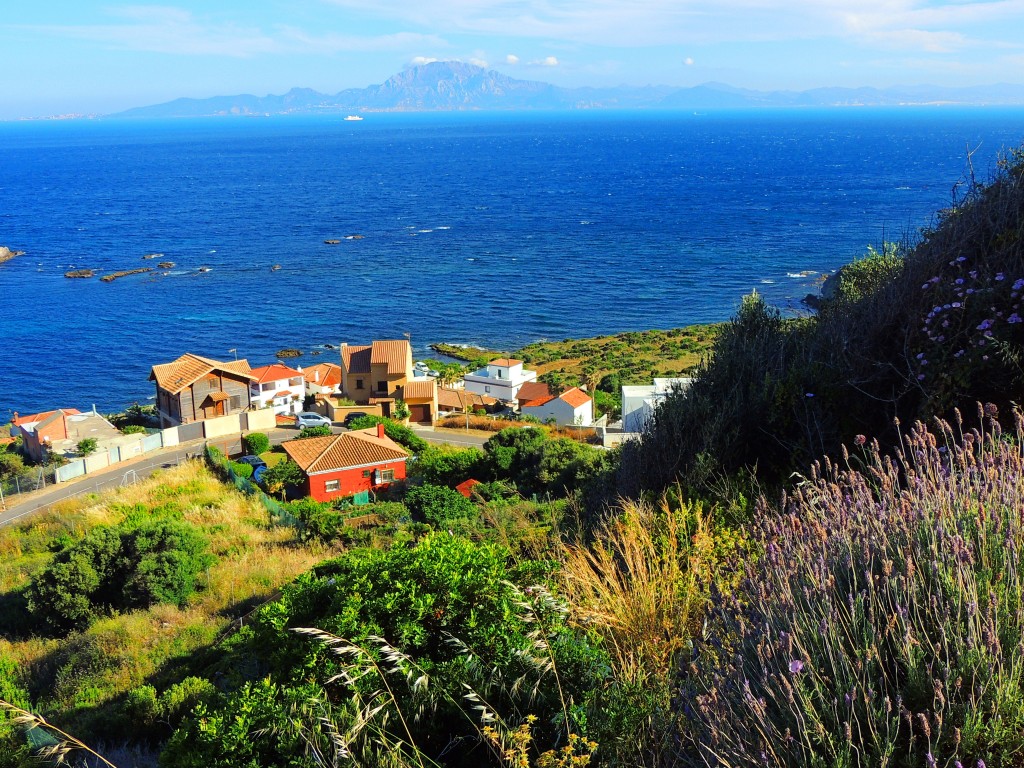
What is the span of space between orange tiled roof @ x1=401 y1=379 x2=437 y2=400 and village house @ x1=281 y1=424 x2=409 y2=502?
33.3ft

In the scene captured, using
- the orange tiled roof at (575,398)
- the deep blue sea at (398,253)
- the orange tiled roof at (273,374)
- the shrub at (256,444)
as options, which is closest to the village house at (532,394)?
the orange tiled roof at (575,398)

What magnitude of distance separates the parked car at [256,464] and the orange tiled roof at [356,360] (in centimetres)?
1112

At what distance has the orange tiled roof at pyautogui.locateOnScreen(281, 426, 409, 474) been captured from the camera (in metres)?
23.2

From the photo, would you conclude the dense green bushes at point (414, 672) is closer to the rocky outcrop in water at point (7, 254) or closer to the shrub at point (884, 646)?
the shrub at point (884, 646)

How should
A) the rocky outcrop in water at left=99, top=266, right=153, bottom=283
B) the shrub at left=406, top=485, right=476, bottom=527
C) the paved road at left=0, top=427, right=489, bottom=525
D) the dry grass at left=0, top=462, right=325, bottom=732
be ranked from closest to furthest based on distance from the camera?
the dry grass at left=0, top=462, right=325, bottom=732 < the shrub at left=406, top=485, right=476, bottom=527 < the paved road at left=0, top=427, right=489, bottom=525 < the rocky outcrop in water at left=99, top=266, right=153, bottom=283

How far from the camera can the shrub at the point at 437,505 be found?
16.9 metres

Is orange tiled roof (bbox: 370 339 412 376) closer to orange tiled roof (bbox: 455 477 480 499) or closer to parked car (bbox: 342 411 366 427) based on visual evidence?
parked car (bbox: 342 411 366 427)

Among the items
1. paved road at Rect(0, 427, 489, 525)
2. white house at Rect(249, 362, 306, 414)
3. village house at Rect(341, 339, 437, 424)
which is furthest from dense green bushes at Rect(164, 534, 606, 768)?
white house at Rect(249, 362, 306, 414)

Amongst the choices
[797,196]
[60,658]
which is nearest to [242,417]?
[60,658]

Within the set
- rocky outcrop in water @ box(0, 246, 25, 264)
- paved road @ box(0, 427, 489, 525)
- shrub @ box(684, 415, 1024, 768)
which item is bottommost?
paved road @ box(0, 427, 489, 525)

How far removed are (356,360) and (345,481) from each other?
51.8 feet

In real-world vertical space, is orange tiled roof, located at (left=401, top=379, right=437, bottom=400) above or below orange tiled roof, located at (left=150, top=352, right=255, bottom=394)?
below

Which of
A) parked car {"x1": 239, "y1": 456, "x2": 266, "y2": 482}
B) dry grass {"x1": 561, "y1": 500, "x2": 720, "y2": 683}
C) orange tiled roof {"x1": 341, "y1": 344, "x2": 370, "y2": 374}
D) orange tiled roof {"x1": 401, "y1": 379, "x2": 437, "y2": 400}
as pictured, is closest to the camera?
dry grass {"x1": 561, "y1": 500, "x2": 720, "y2": 683}

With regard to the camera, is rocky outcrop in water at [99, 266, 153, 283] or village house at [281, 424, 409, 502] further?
rocky outcrop in water at [99, 266, 153, 283]
